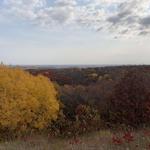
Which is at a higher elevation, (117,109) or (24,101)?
(24,101)

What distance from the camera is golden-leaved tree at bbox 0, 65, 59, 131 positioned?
1608 centimetres

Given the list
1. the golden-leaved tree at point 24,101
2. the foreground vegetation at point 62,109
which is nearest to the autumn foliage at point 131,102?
the foreground vegetation at point 62,109

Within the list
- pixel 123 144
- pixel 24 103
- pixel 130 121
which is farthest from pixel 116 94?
pixel 123 144

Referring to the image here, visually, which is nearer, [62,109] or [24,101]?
[24,101]

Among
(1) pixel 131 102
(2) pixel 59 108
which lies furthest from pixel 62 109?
(1) pixel 131 102

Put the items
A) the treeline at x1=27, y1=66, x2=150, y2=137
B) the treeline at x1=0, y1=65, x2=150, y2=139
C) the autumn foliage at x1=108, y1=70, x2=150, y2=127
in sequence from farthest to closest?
the autumn foliage at x1=108, y1=70, x2=150, y2=127
the treeline at x1=27, y1=66, x2=150, y2=137
the treeline at x1=0, y1=65, x2=150, y2=139

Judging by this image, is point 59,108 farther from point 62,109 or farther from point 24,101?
point 24,101

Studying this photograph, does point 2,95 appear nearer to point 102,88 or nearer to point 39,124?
point 39,124

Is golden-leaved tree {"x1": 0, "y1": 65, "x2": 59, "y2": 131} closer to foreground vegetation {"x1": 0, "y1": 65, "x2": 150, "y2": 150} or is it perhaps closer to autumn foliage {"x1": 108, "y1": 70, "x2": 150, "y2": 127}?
foreground vegetation {"x1": 0, "y1": 65, "x2": 150, "y2": 150}

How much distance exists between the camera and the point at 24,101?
16.7m

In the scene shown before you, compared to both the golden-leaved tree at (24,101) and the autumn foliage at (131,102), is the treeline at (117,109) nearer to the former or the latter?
the autumn foliage at (131,102)

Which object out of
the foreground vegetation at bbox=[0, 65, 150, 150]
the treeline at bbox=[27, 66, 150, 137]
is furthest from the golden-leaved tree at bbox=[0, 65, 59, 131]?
the treeline at bbox=[27, 66, 150, 137]

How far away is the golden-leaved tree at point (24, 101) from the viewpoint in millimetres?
16078

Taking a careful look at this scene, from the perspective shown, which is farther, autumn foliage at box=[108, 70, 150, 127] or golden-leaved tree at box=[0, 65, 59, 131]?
autumn foliage at box=[108, 70, 150, 127]
